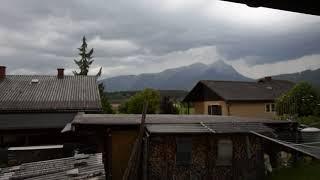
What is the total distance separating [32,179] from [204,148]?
7.17 meters

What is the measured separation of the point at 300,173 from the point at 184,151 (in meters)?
4.70

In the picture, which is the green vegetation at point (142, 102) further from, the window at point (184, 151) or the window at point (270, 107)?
the window at point (184, 151)

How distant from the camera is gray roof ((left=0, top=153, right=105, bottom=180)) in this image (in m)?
11.9

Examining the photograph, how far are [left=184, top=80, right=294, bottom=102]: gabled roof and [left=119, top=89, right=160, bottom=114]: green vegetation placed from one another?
361 centimetres

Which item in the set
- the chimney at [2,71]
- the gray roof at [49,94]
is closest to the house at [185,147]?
the gray roof at [49,94]

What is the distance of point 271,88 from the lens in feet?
136

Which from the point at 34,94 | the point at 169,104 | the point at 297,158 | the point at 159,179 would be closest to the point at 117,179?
the point at 159,179

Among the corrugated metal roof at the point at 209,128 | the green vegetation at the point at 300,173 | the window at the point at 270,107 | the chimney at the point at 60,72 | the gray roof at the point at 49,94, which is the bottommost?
the green vegetation at the point at 300,173

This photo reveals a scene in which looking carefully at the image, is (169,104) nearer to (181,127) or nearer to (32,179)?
(181,127)

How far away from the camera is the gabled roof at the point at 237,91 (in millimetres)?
37125

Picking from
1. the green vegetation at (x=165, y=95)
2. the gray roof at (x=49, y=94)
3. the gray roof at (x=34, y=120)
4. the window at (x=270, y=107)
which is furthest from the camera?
the green vegetation at (x=165, y=95)

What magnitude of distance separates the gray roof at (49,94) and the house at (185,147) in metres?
8.96

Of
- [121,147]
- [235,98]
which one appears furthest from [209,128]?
[235,98]

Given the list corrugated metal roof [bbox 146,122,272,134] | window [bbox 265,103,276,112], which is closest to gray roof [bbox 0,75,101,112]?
corrugated metal roof [bbox 146,122,272,134]
